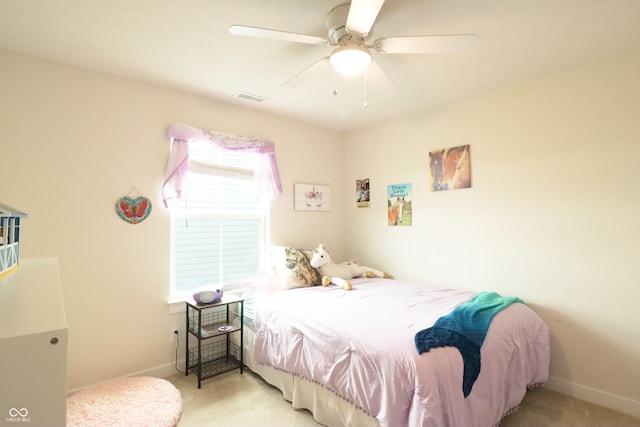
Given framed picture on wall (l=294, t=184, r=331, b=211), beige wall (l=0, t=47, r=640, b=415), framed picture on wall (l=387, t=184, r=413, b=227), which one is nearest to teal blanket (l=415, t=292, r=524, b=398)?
beige wall (l=0, t=47, r=640, b=415)

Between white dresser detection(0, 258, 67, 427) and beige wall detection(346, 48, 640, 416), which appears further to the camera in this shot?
beige wall detection(346, 48, 640, 416)

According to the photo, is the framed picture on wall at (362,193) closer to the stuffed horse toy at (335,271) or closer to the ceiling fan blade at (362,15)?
the stuffed horse toy at (335,271)

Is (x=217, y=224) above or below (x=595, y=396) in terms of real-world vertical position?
above

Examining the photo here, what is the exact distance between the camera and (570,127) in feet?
8.02

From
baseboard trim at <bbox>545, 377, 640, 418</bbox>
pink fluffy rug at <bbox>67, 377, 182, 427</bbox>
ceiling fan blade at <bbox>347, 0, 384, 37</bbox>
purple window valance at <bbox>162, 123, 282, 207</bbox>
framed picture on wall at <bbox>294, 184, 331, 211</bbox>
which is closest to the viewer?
ceiling fan blade at <bbox>347, 0, 384, 37</bbox>

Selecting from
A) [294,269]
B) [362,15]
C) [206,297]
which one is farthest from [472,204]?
[206,297]

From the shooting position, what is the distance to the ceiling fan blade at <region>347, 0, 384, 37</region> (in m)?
1.33

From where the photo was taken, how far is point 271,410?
7.22 ft

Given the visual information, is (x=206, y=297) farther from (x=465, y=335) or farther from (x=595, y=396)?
(x=595, y=396)

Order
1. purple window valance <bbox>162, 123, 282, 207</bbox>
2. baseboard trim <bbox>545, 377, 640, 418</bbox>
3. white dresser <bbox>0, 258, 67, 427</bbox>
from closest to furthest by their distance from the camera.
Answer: white dresser <bbox>0, 258, 67, 427</bbox>
baseboard trim <bbox>545, 377, 640, 418</bbox>
purple window valance <bbox>162, 123, 282, 207</bbox>

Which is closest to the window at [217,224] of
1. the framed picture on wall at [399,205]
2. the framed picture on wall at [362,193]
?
the framed picture on wall at [362,193]

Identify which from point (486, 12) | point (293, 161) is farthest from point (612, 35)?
point (293, 161)

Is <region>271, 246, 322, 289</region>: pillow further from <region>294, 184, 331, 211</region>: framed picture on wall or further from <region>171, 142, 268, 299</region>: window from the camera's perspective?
<region>294, 184, 331, 211</region>: framed picture on wall

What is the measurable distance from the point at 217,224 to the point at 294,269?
2.92 feet
